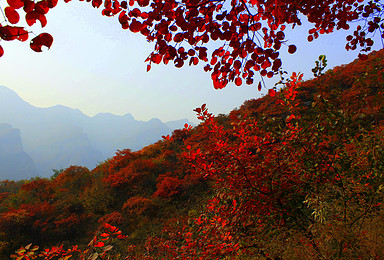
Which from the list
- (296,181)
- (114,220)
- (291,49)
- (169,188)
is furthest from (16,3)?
(169,188)

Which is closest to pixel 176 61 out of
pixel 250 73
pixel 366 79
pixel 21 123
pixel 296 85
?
pixel 250 73

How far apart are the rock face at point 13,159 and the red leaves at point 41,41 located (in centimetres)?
12237

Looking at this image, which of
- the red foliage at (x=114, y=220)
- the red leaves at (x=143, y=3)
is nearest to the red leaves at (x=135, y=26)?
the red leaves at (x=143, y=3)

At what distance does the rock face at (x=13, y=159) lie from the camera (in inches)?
3708

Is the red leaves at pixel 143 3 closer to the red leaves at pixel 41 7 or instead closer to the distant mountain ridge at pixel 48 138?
the red leaves at pixel 41 7

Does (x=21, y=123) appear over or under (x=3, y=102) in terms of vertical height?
under

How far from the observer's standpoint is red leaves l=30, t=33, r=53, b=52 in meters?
1.07

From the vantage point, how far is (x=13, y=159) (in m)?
101

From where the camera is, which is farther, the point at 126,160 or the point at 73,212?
the point at 126,160

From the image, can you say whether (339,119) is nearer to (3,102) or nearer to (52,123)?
(52,123)

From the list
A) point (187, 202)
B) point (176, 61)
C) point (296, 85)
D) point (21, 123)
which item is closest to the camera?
point (176, 61)

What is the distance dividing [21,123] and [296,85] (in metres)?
208

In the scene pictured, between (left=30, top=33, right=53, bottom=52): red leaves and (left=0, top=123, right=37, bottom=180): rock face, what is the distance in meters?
122

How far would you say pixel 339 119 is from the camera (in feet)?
5.91
